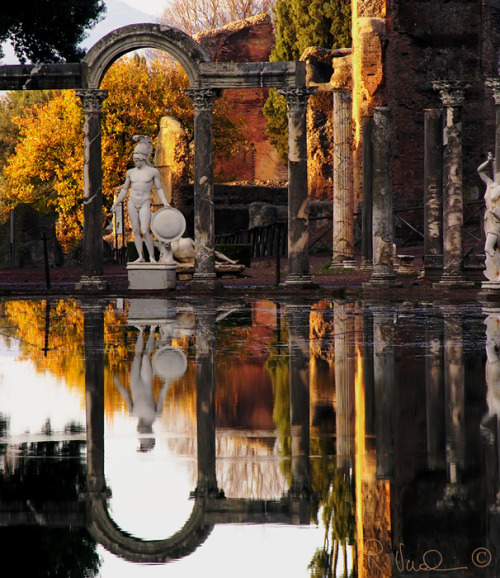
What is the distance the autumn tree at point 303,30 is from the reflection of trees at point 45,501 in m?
39.5

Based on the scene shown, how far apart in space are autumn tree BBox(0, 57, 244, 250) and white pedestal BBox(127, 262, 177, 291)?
69.6ft

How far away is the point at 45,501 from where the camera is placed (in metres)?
4.46

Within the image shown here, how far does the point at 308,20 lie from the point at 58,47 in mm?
19278

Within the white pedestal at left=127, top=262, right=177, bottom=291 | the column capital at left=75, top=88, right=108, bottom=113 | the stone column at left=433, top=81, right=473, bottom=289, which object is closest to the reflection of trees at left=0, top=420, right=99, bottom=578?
the white pedestal at left=127, top=262, right=177, bottom=291

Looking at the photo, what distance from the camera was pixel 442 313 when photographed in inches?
552

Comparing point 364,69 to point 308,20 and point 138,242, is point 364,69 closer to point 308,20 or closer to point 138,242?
point 308,20

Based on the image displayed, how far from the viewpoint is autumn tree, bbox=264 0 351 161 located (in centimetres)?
4341

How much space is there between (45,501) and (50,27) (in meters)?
23.9

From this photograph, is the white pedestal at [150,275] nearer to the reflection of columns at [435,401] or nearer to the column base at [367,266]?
the column base at [367,266]

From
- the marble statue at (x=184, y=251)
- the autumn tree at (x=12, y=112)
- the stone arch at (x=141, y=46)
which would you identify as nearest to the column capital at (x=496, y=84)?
the stone arch at (x=141, y=46)

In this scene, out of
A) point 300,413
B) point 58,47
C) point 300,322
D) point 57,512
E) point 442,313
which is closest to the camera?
point 57,512

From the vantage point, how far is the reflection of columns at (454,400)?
16.5 ft

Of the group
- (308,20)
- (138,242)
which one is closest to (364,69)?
(308,20)

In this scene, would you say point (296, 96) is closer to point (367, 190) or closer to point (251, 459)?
point (367, 190)
